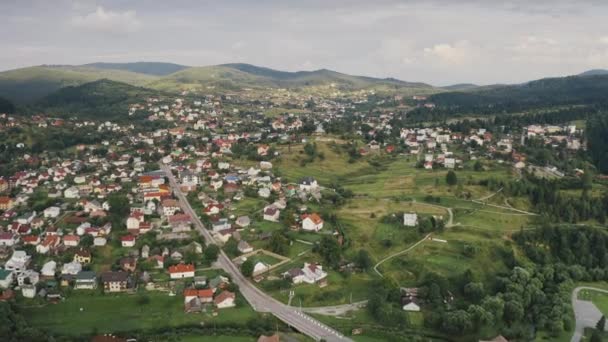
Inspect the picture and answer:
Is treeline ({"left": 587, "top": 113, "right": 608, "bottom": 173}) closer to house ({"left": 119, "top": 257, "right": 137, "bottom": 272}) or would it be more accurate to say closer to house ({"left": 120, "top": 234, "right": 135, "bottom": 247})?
house ({"left": 120, "top": 234, "right": 135, "bottom": 247})

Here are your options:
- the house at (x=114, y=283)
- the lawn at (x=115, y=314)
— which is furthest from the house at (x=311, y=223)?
the house at (x=114, y=283)

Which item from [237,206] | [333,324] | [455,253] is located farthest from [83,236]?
[455,253]

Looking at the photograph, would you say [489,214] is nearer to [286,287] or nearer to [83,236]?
[286,287]

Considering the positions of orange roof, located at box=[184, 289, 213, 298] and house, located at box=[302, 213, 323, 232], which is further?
house, located at box=[302, 213, 323, 232]

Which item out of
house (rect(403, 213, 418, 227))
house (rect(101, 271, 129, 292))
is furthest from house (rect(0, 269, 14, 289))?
house (rect(403, 213, 418, 227))

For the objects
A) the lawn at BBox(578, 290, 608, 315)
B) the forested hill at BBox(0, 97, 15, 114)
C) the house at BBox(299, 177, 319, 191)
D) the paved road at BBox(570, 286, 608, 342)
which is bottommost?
the paved road at BBox(570, 286, 608, 342)

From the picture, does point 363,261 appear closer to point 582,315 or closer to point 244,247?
point 244,247
